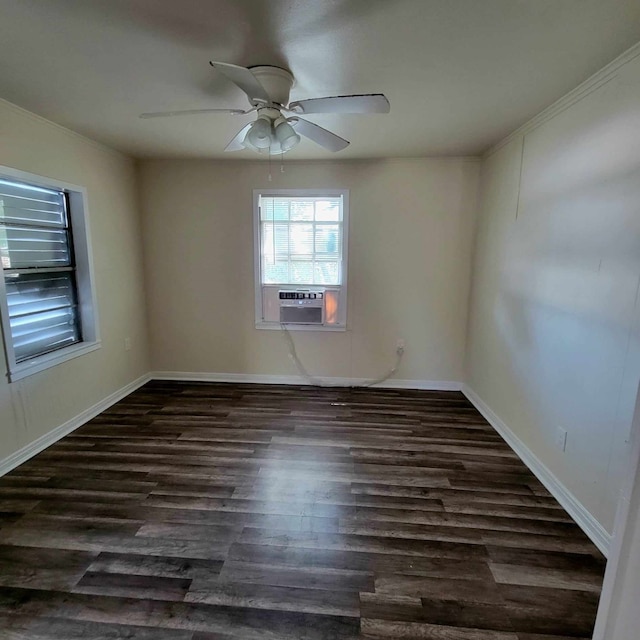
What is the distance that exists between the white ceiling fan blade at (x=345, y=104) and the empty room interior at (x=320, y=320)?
0.07 feet

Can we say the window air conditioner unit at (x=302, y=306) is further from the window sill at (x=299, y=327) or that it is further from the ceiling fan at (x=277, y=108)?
the ceiling fan at (x=277, y=108)

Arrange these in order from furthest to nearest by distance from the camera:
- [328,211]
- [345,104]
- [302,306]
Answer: [302,306]
[328,211]
[345,104]

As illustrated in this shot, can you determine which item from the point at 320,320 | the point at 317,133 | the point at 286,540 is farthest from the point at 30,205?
the point at 286,540

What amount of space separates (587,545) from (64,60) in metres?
3.65

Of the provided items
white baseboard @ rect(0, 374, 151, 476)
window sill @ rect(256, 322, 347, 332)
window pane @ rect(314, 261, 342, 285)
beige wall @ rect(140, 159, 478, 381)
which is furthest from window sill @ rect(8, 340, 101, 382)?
window pane @ rect(314, 261, 342, 285)

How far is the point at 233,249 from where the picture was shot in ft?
12.5

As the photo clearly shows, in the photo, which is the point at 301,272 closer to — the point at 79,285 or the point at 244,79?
the point at 79,285

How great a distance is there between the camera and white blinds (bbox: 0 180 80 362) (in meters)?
2.49

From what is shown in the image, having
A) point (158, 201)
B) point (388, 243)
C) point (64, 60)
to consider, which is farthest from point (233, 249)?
point (64, 60)

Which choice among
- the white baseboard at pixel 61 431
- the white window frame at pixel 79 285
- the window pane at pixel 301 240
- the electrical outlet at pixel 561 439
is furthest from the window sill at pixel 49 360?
the electrical outlet at pixel 561 439

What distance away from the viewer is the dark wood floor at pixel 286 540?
1.43 meters

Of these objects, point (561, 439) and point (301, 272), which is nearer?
point (561, 439)

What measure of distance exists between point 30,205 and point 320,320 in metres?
2.65

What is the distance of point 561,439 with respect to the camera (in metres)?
2.15
